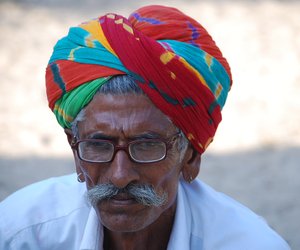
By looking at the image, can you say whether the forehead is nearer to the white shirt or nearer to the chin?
the chin

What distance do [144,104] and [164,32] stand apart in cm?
34

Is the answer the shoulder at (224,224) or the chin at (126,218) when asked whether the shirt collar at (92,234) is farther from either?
the shoulder at (224,224)

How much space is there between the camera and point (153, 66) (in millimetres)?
2539

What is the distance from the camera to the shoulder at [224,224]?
280 cm

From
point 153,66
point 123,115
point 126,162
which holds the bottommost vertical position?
point 126,162

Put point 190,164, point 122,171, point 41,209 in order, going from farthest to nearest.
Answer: point 41,209, point 190,164, point 122,171

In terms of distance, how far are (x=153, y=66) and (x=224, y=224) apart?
0.79 m

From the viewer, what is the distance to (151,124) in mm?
2518

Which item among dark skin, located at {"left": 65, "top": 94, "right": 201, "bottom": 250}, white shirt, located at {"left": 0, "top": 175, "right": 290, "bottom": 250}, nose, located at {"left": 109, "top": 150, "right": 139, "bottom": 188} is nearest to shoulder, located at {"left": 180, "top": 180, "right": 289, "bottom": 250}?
white shirt, located at {"left": 0, "top": 175, "right": 290, "bottom": 250}

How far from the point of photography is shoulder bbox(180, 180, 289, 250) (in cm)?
280

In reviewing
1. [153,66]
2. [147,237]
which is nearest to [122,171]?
[153,66]

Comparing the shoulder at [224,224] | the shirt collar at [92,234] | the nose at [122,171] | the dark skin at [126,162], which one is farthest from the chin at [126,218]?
the shoulder at [224,224]

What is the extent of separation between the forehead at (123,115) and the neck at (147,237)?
0.54 metres

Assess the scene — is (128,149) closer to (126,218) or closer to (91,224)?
(126,218)
